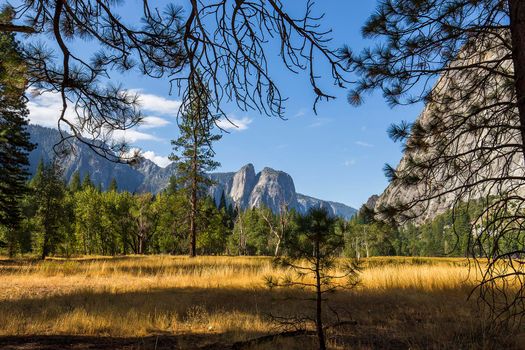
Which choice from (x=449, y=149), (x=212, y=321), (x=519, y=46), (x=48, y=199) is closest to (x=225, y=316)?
(x=212, y=321)

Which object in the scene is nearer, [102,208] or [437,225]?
[102,208]

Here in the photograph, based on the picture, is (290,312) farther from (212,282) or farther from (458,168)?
(212,282)

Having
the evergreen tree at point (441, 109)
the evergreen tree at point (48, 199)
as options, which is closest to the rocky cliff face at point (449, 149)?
the evergreen tree at point (441, 109)

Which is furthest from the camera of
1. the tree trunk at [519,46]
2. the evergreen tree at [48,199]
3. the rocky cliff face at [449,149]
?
the evergreen tree at [48,199]

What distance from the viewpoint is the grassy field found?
4.15 m

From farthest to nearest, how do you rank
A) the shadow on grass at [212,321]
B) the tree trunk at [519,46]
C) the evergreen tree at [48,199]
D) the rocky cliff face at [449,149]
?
the evergreen tree at [48,199], the shadow on grass at [212,321], the rocky cliff face at [449,149], the tree trunk at [519,46]

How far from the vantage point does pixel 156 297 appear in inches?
283

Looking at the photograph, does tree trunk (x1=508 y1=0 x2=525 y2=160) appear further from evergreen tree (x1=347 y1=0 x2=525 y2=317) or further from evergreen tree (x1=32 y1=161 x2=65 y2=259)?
evergreen tree (x1=32 y1=161 x2=65 y2=259)

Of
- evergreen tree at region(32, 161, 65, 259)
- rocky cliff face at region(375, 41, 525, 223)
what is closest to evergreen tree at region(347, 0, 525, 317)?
rocky cliff face at region(375, 41, 525, 223)

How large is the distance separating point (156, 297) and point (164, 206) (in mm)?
44021

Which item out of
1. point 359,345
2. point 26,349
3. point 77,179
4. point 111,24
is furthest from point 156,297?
point 77,179

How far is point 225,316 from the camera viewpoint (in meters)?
5.50

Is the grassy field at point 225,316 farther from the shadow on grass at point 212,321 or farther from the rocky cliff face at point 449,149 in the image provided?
the rocky cliff face at point 449,149

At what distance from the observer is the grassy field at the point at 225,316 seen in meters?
4.15
